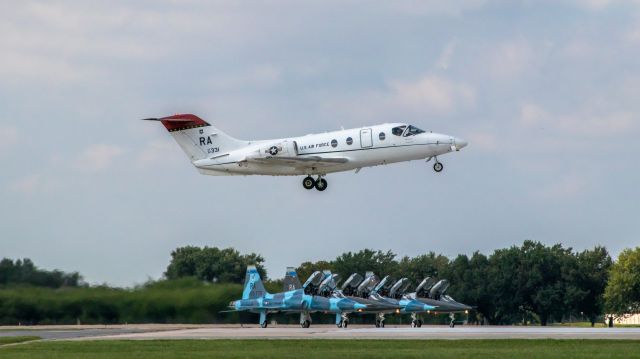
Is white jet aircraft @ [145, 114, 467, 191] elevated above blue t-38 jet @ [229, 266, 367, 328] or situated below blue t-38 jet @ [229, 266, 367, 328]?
above

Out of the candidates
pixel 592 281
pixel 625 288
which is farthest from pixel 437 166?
pixel 592 281

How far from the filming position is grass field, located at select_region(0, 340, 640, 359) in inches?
1866

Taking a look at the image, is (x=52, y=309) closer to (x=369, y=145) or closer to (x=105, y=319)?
(x=105, y=319)

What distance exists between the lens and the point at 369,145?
6644 centimetres

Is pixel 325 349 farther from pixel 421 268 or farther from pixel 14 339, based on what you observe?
pixel 421 268

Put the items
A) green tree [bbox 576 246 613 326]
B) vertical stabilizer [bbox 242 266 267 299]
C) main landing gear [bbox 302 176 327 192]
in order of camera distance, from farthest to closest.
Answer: green tree [bbox 576 246 613 326], vertical stabilizer [bbox 242 266 267 299], main landing gear [bbox 302 176 327 192]

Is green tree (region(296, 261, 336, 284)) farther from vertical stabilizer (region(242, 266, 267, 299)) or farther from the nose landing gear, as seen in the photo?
the nose landing gear

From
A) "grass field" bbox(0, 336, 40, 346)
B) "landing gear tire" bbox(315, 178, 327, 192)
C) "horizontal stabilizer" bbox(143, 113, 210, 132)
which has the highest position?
"horizontal stabilizer" bbox(143, 113, 210, 132)

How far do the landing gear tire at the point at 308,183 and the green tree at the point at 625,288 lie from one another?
5239 centimetres

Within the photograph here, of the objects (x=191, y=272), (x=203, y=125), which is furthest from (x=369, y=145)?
(x=191, y=272)

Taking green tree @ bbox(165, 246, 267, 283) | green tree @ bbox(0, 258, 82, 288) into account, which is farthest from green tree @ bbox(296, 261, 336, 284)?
green tree @ bbox(0, 258, 82, 288)

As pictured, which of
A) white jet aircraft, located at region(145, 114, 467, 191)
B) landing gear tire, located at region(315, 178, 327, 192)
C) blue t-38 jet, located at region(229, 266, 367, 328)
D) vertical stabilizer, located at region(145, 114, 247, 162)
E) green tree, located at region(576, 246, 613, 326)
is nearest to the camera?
white jet aircraft, located at region(145, 114, 467, 191)

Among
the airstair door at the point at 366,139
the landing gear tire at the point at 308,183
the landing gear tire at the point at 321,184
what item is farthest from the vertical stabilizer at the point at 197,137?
the airstair door at the point at 366,139

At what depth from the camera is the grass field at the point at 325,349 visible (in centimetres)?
4741
